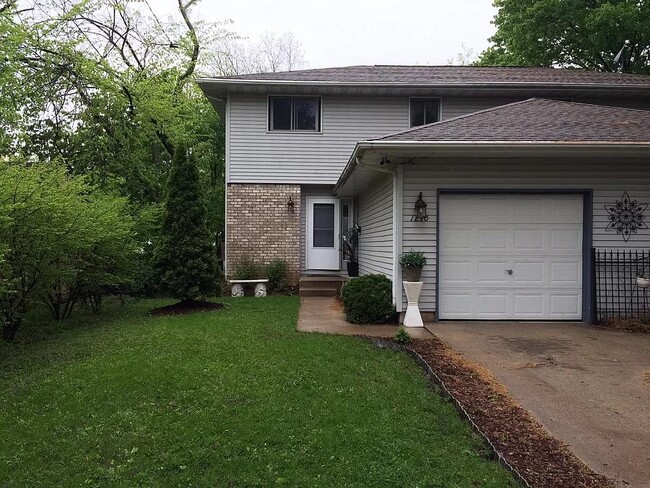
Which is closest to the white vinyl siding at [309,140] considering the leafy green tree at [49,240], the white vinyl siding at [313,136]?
the white vinyl siding at [313,136]

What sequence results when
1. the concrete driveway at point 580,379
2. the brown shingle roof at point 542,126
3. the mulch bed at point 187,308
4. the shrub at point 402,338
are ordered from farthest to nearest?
the mulch bed at point 187,308 < the brown shingle roof at point 542,126 < the shrub at point 402,338 < the concrete driveway at point 580,379

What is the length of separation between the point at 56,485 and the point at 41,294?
5982 millimetres

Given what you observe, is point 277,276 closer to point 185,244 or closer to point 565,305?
point 185,244

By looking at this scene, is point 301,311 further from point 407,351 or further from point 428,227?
point 407,351

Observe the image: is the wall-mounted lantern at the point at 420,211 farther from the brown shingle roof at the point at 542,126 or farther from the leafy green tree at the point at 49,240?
the leafy green tree at the point at 49,240

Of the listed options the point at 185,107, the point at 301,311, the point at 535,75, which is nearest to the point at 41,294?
the point at 301,311

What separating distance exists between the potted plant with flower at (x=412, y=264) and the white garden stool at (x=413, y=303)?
105 mm

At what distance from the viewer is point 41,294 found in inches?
317


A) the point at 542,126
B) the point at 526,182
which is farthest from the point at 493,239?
the point at 542,126

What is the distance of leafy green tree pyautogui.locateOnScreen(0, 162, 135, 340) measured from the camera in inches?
260

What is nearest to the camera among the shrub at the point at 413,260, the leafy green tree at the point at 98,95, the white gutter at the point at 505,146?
the white gutter at the point at 505,146

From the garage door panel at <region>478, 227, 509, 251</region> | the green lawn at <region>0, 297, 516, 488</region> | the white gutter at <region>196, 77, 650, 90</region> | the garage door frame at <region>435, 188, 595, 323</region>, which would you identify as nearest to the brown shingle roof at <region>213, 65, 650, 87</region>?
the white gutter at <region>196, 77, 650, 90</region>

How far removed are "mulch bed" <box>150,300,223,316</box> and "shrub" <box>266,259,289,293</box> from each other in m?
2.62

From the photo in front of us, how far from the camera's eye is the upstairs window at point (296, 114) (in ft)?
42.6
